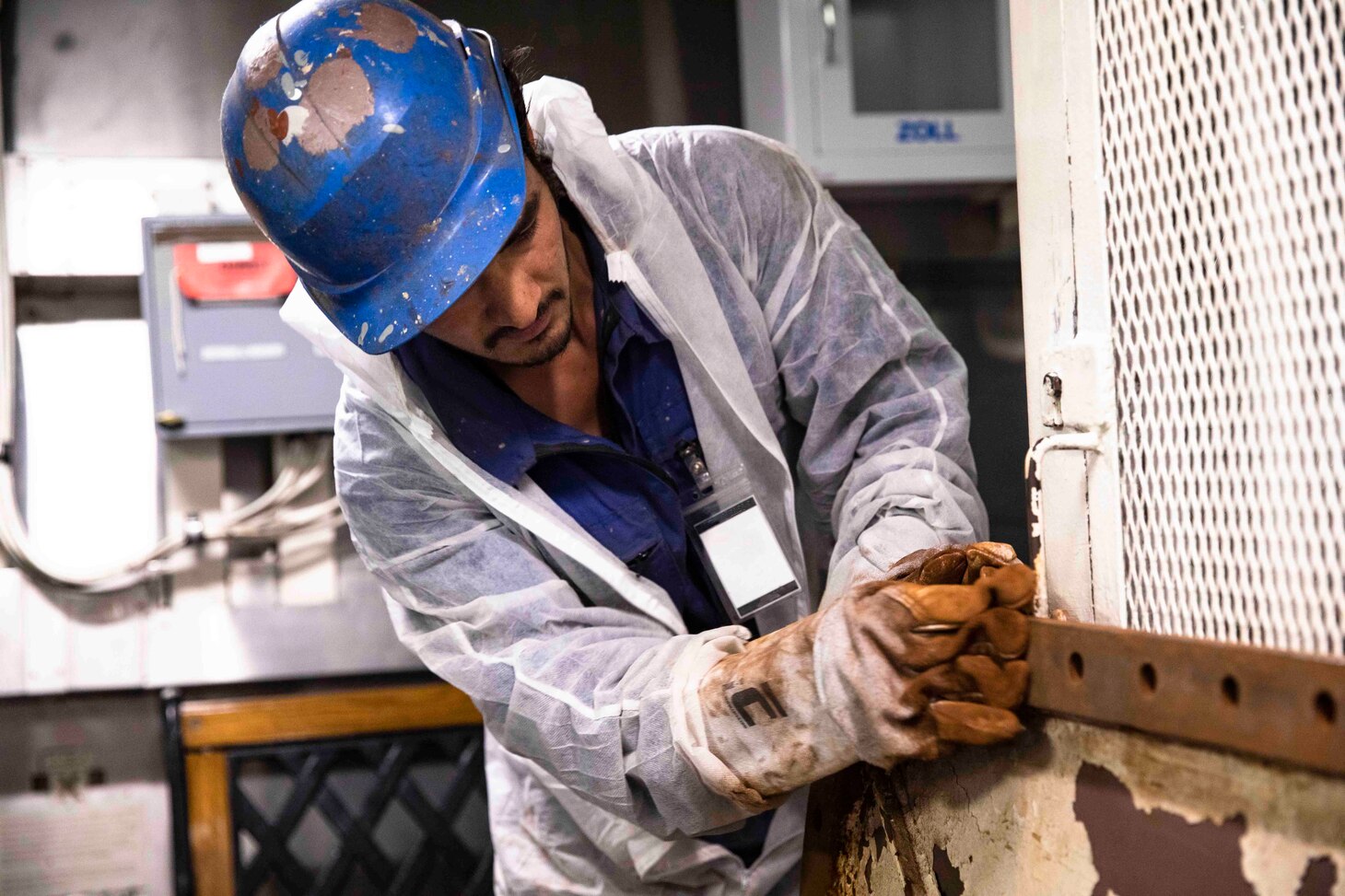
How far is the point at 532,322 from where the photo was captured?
3.55ft

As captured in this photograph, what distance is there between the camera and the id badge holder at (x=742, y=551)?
3.81 feet

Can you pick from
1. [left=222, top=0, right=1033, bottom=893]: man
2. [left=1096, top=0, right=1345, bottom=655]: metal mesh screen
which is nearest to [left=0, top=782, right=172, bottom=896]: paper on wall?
[left=222, top=0, right=1033, bottom=893]: man

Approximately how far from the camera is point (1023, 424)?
88.3 inches

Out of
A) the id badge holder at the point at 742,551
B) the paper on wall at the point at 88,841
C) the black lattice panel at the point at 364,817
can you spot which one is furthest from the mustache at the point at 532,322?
the paper on wall at the point at 88,841

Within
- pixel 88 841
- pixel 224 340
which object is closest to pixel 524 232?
pixel 224 340

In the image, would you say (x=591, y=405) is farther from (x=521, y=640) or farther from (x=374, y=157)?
(x=374, y=157)

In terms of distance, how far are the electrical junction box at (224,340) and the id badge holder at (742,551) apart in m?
1.18

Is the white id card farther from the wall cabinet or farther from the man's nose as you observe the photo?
the wall cabinet

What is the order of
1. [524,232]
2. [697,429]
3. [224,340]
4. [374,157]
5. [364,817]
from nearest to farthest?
[374,157], [524,232], [697,429], [224,340], [364,817]

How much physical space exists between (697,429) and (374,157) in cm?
42

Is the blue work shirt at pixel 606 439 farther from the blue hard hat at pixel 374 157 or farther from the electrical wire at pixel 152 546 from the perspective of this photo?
the electrical wire at pixel 152 546

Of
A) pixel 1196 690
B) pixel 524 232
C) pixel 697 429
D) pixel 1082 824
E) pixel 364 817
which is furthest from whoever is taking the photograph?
pixel 364 817

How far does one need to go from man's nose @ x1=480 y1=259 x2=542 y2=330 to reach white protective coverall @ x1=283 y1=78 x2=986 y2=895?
0.43 ft

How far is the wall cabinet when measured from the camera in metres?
2.23
